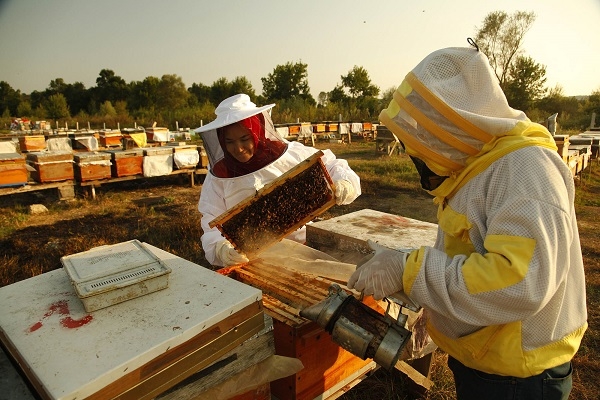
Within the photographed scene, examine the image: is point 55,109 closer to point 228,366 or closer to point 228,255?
point 228,255

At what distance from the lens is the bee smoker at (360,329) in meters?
1.48

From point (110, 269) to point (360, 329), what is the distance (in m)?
1.00

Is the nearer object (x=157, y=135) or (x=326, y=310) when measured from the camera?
(x=326, y=310)

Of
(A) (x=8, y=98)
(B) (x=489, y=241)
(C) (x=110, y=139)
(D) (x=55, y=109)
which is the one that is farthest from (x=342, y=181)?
(A) (x=8, y=98)

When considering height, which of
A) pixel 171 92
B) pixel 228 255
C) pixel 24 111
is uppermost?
pixel 171 92

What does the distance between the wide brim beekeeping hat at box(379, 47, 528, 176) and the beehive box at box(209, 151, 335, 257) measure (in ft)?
3.07

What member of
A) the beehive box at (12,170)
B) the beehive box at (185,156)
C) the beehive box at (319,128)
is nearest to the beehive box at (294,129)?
the beehive box at (319,128)

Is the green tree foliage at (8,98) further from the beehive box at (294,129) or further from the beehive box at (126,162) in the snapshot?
the beehive box at (126,162)

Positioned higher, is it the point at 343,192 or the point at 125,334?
the point at 343,192

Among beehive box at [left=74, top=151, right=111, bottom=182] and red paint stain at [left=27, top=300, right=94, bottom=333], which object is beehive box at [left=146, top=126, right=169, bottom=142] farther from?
red paint stain at [left=27, top=300, right=94, bottom=333]

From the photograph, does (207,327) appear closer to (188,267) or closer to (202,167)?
(188,267)

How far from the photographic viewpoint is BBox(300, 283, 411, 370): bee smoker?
4.86ft

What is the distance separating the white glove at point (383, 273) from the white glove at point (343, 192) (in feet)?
3.61

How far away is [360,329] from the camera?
1.52 meters
